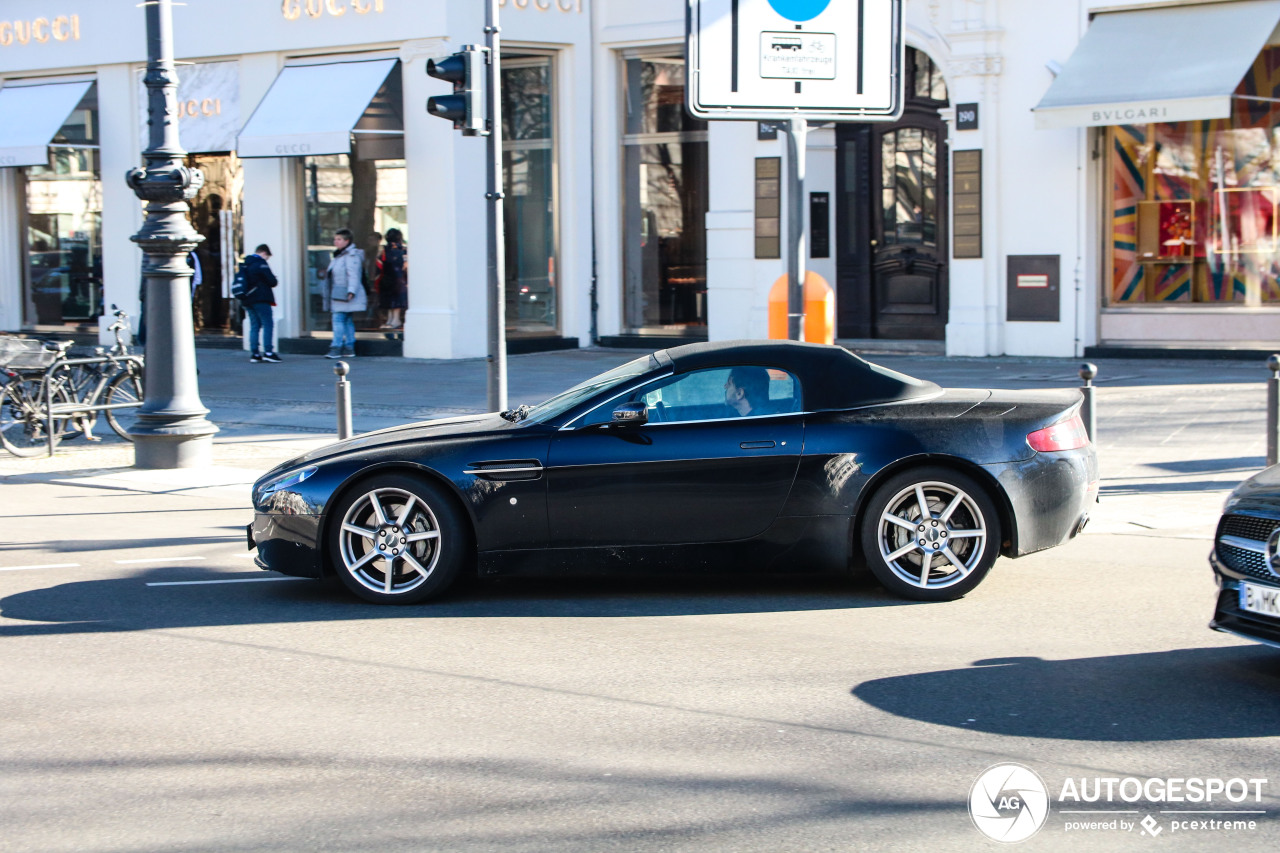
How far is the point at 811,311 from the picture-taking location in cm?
1049

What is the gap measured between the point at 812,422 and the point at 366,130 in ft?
50.9

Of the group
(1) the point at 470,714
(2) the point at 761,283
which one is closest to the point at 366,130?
(2) the point at 761,283

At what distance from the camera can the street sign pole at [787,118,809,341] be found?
9766mm

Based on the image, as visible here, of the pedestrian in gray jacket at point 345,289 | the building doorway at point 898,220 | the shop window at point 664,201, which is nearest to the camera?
the building doorway at point 898,220

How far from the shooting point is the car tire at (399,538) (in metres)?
7.27

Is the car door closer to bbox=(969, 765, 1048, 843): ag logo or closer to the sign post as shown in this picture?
bbox=(969, 765, 1048, 843): ag logo

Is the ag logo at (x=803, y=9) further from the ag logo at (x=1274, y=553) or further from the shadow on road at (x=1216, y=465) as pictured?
the ag logo at (x=1274, y=553)

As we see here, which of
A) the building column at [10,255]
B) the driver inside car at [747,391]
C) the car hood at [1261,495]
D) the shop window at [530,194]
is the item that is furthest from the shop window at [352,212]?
the car hood at [1261,495]

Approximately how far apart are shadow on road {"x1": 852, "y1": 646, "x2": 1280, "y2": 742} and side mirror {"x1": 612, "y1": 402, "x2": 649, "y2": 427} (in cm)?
201

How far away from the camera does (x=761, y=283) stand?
21.3 metres

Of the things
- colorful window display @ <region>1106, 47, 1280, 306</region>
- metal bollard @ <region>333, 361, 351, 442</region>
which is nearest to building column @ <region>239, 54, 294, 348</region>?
metal bollard @ <region>333, 361, 351, 442</region>

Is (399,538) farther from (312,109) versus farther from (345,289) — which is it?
(312,109)

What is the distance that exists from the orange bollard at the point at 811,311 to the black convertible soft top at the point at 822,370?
275 cm

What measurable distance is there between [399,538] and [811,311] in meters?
4.22
